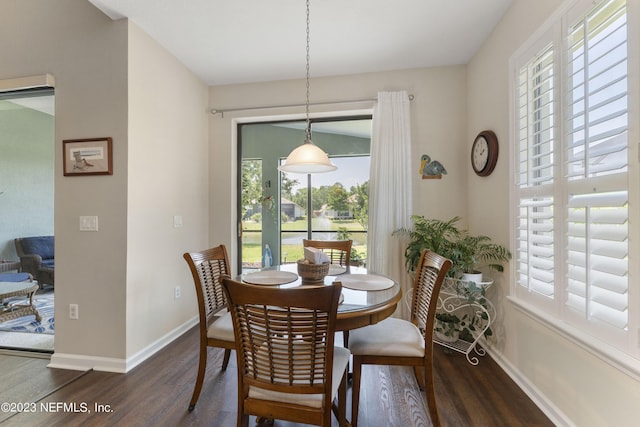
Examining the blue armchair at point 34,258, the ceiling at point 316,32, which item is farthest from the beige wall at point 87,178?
the blue armchair at point 34,258

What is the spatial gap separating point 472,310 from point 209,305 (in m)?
2.34

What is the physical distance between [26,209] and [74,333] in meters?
1.28

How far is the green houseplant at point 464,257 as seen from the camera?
90.2 inches

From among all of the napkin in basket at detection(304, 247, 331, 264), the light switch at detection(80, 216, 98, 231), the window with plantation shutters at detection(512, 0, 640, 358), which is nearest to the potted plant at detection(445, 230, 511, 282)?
the window with plantation shutters at detection(512, 0, 640, 358)

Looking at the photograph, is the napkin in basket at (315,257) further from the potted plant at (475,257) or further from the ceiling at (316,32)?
the ceiling at (316,32)

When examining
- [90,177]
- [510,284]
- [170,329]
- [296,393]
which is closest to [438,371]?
[510,284]

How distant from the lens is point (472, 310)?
2734 mm

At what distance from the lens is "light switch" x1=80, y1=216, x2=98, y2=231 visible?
7.49 ft

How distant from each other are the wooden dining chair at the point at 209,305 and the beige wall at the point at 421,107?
195 centimetres

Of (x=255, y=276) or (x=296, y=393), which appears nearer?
(x=296, y=393)

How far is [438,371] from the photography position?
2232 millimetres

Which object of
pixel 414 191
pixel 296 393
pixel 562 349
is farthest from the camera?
pixel 414 191

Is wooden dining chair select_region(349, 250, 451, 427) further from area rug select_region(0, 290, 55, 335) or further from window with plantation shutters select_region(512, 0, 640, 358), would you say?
area rug select_region(0, 290, 55, 335)

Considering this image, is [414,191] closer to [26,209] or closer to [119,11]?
[119,11]
